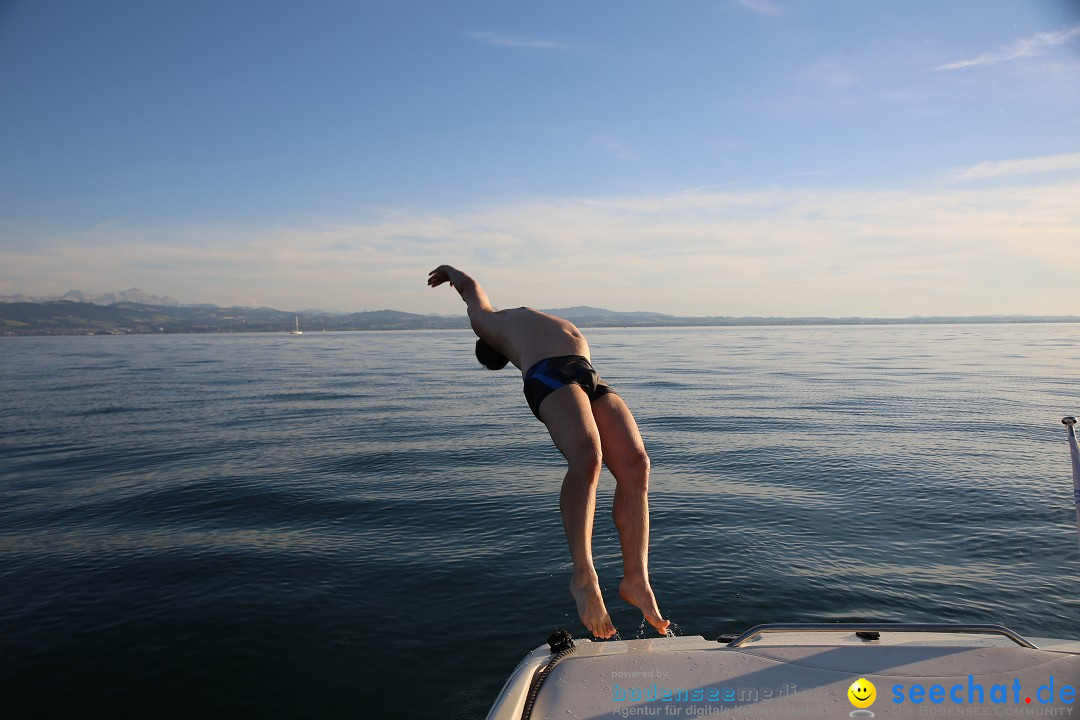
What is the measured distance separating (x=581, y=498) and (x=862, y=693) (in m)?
1.86

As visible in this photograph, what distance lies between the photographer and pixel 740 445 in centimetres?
1662

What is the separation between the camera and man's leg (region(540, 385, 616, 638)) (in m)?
4.18

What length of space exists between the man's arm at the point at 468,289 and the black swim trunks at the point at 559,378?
1096 millimetres

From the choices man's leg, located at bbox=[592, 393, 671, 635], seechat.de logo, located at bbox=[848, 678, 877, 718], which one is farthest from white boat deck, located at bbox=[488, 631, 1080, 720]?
man's leg, located at bbox=[592, 393, 671, 635]

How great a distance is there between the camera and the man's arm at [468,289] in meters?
6.05

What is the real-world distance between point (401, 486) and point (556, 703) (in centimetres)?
1028

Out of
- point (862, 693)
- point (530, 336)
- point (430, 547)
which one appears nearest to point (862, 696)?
point (862, 693)

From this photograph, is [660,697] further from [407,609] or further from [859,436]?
[859,436]

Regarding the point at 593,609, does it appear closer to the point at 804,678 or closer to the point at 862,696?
the point at 804,678

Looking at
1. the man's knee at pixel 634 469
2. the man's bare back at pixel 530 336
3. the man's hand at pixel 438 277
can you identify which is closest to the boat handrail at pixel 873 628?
the man's knee at pixel 634 469

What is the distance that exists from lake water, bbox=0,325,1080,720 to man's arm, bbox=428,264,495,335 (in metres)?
3.18

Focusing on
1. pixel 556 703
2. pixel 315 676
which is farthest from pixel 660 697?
pixel 315 676

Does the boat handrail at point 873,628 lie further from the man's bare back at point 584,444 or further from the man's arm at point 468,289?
A: the man's arm at point 468,289

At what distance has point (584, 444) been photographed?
4.46 meters
